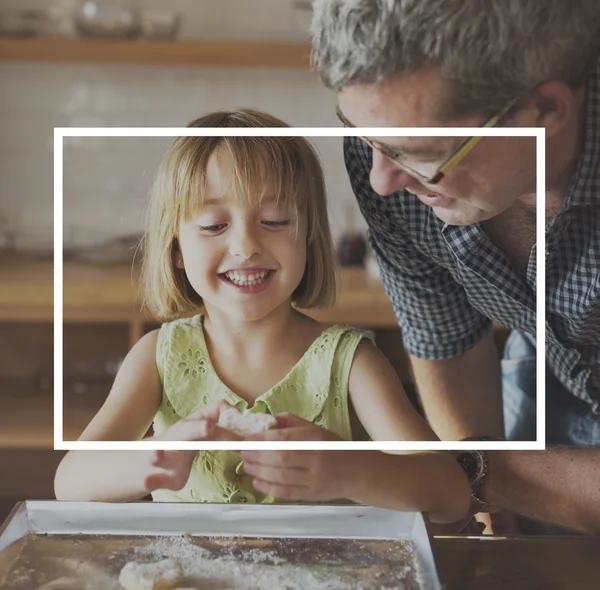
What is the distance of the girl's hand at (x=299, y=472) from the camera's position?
2.13 feet

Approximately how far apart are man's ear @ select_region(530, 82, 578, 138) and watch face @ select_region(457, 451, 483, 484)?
29cm

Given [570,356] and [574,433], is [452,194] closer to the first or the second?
[570,356]

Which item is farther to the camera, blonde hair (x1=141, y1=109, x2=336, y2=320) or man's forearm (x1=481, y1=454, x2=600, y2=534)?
man's forearm (x1=481, y1=454, x2=600, y2=534)

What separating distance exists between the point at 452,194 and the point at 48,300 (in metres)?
0.35

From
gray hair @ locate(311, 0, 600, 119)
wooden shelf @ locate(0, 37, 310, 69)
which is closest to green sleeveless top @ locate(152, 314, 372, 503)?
gray hair @ locate(311, 0, 600, 119)

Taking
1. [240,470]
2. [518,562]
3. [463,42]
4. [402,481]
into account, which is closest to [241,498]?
[240,470]

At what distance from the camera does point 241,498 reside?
0.68 meters

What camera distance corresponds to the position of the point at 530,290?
74cm

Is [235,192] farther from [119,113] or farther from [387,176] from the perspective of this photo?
[119,113]

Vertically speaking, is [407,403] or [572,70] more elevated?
[572,70]

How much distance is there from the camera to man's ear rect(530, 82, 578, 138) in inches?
24.6

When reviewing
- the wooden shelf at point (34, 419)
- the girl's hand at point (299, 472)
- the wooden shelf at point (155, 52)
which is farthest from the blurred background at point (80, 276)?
the wooden shelf at point (155, 52)

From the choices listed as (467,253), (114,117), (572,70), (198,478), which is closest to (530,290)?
(467,253)

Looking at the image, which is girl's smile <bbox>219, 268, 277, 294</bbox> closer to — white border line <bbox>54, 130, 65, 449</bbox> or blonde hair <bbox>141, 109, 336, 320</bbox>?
blonde hair <bbox>141, 109, 336, 320</bbox>
